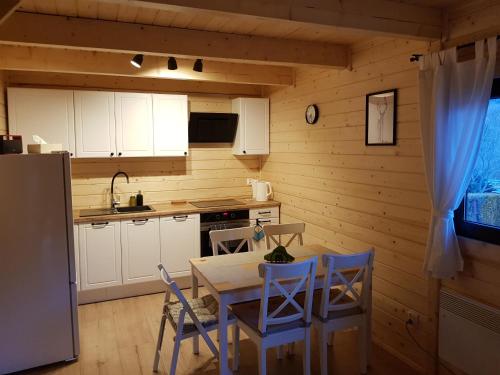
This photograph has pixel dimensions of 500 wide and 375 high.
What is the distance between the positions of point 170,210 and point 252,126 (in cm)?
147

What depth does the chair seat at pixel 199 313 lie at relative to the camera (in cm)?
257

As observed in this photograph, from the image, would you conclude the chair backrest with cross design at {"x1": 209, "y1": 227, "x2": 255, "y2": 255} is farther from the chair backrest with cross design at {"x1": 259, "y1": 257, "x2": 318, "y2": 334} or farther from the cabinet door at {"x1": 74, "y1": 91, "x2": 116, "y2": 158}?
the cabinet door at {"x1": 74, "y1": 91, "x2": 116, "y2": 158}

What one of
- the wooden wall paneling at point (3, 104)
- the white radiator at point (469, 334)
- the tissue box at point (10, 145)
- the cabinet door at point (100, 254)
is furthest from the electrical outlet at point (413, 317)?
the wooden wall paneling at point (3, 104)

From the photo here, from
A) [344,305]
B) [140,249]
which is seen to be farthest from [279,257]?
[140,249]

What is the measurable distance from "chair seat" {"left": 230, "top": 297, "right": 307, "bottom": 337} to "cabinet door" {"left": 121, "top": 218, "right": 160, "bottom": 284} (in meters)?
1.69

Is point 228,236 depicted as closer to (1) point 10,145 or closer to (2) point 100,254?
(2) point 100,254

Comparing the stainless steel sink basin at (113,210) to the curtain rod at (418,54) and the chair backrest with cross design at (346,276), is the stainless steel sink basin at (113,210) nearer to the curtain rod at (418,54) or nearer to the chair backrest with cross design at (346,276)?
the chair backrest with cross design at (346,276)

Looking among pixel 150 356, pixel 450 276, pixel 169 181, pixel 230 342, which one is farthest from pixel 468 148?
pixel 169 181

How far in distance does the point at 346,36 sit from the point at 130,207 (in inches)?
114

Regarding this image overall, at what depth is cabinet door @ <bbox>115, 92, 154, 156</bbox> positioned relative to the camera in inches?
169

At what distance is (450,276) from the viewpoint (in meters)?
2.45

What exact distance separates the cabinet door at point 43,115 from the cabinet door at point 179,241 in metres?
1.26

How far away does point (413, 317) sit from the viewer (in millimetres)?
2842

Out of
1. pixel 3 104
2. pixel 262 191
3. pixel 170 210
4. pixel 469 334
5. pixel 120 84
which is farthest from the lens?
pixel 262 191
